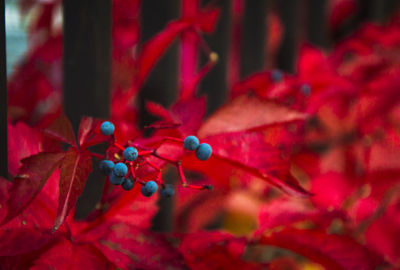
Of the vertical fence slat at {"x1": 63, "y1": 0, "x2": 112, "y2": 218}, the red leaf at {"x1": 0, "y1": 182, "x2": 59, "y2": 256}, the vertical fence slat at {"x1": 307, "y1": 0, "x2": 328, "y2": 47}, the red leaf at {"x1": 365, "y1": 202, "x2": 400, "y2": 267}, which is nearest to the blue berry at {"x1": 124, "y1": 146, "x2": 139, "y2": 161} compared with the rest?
the red leaf at {"x1": 0, "y1": 182, "x2": 59, "y2": 256}

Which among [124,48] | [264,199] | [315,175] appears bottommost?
[264,199]

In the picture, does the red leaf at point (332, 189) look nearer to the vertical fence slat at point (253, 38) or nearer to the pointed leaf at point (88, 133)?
the vertical fence slat at point (253, 38)

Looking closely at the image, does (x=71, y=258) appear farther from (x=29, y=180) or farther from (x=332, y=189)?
(x=332, y=189)

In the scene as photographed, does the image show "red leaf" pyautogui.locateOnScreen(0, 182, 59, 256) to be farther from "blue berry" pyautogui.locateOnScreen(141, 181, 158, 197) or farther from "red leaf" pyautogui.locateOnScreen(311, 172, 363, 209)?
"red leaf" pyautogui.locateOnScreen(311, 172, 363, 209)

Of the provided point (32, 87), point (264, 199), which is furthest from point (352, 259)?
point (32, 87)

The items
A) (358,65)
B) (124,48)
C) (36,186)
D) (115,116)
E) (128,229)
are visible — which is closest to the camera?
(36,186)

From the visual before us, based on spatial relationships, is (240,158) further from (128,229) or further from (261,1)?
(261,1)

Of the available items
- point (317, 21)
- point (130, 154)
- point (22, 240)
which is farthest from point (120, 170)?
point (317, 21)
